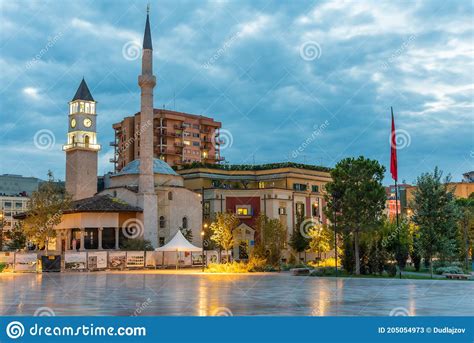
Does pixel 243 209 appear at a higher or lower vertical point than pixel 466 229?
higher

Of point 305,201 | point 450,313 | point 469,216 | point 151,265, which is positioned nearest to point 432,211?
point 469,216

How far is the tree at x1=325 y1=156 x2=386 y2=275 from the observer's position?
39809 mm

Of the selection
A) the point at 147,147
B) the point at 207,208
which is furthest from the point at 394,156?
the point at 207,208

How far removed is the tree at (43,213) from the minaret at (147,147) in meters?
9.28

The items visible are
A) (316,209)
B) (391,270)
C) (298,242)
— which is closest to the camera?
(391,270)

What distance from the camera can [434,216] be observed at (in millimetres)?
39531

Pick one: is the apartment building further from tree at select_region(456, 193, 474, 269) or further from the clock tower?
tree at select_region(456, 193, 474, 269)

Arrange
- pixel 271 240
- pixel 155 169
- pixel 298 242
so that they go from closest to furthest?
pixel 271 240, pixel 298 242, pixel 155 169

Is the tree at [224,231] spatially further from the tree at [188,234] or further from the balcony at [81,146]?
the balcony at [81,146]

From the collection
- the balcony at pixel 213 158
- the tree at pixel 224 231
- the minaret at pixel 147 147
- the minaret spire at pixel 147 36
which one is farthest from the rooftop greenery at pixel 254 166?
the balcony at pixel 213 158

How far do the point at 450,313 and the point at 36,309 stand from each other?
1258cm

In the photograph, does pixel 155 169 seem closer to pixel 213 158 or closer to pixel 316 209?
pixel 316 209

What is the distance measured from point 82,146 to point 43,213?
73.9ft
